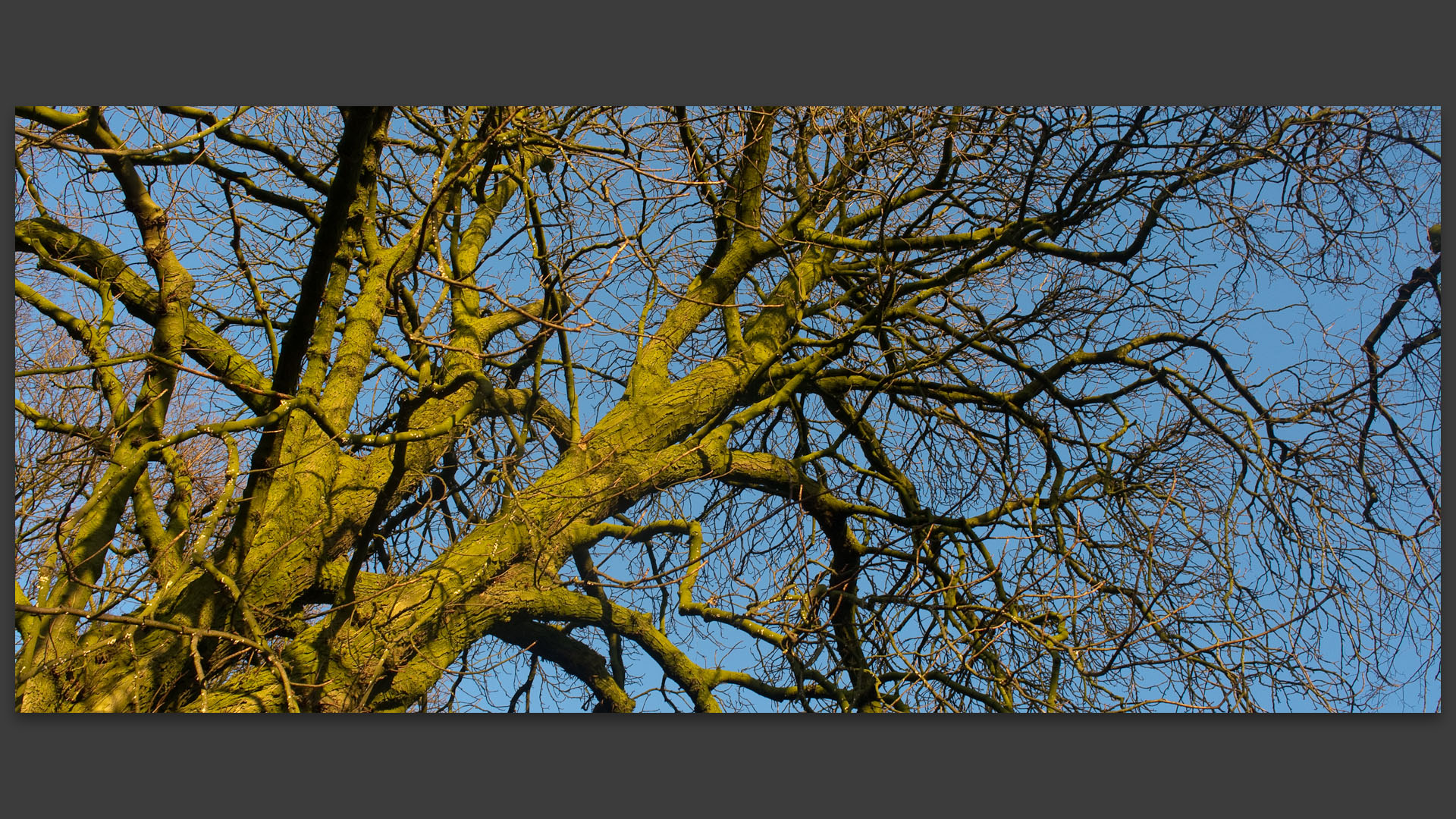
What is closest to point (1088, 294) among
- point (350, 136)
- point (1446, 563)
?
point (1446, 563)

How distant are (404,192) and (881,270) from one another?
1981mm

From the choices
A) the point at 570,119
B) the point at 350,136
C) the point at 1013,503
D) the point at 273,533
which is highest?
the point at 570,119

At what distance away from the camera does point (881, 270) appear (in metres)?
3.21

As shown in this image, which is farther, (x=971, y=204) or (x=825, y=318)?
(x=825, y=318)

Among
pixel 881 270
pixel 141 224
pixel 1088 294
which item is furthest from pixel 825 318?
pixel 141 224

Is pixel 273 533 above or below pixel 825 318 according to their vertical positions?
below

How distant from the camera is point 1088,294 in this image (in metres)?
3.20

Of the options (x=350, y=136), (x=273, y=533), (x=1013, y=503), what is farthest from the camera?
(x=1013, y=503)

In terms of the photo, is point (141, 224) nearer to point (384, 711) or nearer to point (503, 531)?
point (503, 531)

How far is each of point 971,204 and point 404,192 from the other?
2.25m

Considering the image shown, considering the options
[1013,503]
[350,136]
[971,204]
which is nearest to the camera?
[350,136]

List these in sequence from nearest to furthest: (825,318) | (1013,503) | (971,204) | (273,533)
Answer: (273,533)
(1013,503)
(971,204)
(825,318)

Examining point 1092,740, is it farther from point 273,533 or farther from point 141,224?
point 141,224

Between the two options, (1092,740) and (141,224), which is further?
(141,224)
